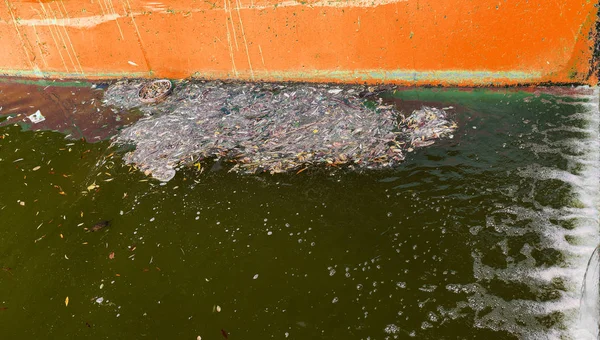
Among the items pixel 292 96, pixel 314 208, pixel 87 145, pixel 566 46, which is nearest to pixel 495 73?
pixel 566 46

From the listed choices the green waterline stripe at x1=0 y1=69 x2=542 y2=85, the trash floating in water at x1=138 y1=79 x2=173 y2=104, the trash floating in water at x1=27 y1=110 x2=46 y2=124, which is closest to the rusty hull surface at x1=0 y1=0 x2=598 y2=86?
the green waterline stripe at x1=0 y1=69 x2=542 y2=85

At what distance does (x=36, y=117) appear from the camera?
7395mm

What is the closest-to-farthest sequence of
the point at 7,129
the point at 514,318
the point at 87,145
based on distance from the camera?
the point at 514,318, the point at 87,145, the point at 7,129

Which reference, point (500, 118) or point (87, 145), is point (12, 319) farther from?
point (500, 118)

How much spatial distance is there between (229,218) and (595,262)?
141 inches

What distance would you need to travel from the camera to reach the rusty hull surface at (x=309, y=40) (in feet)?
17.6

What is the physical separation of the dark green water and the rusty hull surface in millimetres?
582

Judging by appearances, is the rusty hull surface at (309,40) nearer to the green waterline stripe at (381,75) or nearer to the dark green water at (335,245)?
the green waterline stripe at (381,75)

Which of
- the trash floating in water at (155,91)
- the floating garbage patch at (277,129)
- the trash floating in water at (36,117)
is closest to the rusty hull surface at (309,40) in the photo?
the trash floating in water at (155,91)

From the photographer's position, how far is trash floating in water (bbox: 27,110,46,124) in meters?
7.30

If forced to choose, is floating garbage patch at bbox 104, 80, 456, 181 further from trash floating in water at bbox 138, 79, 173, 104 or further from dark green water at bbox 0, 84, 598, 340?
dark green water at bbox 0, 84, 598, 340

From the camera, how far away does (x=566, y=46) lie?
Result: 5289 mm

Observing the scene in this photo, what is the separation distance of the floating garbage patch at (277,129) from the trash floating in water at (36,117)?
1.88 m

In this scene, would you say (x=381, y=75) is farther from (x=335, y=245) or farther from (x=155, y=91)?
(x=155, y=91)
